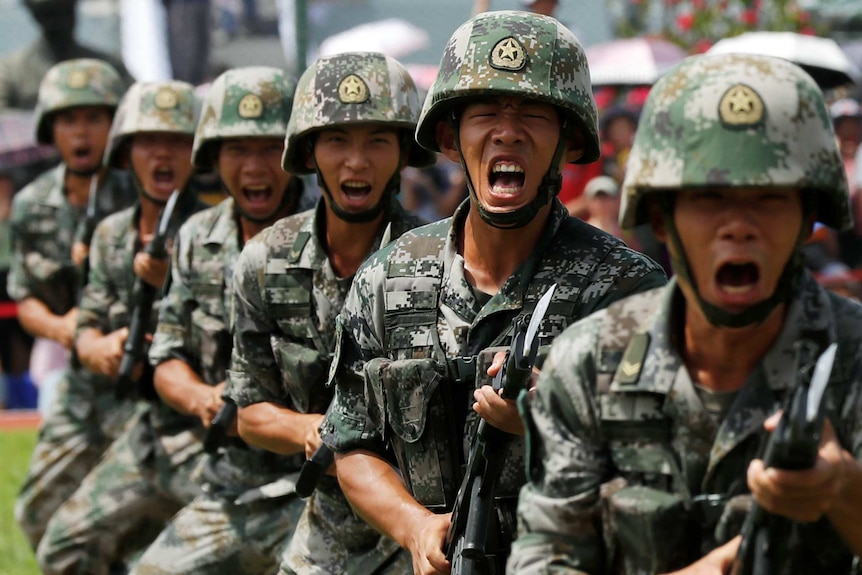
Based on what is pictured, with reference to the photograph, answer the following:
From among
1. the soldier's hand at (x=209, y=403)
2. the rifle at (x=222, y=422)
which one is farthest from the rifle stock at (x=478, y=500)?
the soldier's hand at (x=209, y=403)

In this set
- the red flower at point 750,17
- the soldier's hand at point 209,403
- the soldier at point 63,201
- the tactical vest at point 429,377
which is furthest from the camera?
the red flower at point 750,17

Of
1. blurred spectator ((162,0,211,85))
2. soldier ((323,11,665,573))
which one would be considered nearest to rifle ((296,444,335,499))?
soldier ((323,11,665,573))

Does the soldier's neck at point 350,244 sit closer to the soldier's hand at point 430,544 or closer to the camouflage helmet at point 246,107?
the camouflage helmet at point 246,107

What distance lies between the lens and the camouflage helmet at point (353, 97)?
699 centimetres

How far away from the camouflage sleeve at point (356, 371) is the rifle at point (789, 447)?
6.16 ft

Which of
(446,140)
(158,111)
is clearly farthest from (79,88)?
(446,140)

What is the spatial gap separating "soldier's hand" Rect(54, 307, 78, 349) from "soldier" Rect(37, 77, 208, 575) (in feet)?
1.15

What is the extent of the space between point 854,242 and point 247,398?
816 cm

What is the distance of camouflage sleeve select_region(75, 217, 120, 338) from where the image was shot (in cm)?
1019

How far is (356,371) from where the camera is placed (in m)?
5.98

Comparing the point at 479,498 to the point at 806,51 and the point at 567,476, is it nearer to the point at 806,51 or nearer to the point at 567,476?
the point at 567,476

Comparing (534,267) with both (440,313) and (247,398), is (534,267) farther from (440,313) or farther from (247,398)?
(247,398)

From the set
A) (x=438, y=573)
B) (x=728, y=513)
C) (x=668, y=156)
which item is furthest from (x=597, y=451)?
(x=438, y=573)

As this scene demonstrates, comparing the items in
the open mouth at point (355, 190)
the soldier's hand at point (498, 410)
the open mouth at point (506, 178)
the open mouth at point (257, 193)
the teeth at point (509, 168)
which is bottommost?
the soldier's hand at point (498, 410)
